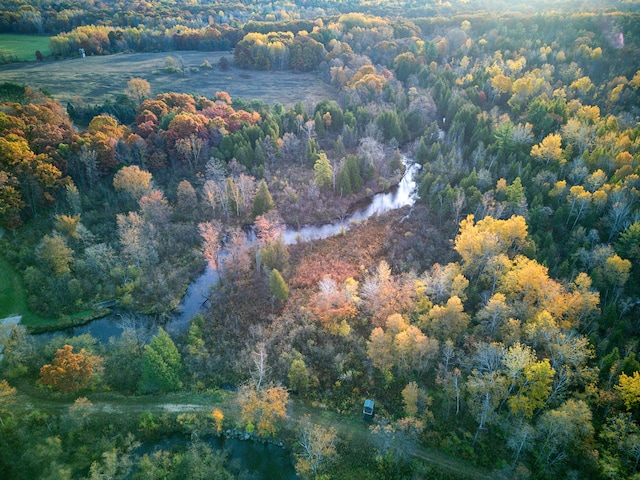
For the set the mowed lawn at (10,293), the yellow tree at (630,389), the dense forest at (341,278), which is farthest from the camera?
the mowed lawn at (10,293)

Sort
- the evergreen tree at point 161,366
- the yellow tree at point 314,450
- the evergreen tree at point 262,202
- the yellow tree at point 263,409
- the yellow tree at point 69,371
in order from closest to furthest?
the yellow tree at point 314,450, the yellow tree at point 263,409, the yellow tree at point 69,371, the evergreen tree at point 161,366, the evergreen tree at point 262,202

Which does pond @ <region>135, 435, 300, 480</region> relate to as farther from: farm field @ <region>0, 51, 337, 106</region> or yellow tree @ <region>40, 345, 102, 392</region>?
farm field @ <region>0, 51, 337, 106</region>

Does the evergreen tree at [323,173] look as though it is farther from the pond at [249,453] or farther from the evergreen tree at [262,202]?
the pond at [249,453]

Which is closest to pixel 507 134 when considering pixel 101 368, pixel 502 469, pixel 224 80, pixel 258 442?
pixel 502 469

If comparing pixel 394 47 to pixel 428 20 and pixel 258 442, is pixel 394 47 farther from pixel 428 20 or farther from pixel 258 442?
pixel 258 442

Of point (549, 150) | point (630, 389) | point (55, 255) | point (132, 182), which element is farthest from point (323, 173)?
point (630, 389)

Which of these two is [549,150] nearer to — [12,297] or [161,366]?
[161,366]

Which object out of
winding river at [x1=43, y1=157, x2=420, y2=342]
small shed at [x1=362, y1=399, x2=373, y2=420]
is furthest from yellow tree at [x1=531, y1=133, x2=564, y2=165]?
small shed at [x1=362, y1=399, x2=373, y2=420]

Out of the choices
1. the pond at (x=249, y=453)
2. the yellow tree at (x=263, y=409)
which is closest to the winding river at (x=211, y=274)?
the pond at (x=249, y=453)
